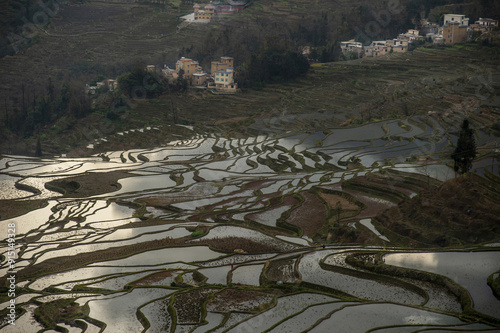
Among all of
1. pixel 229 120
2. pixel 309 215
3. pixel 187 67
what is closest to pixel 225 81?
pixel 187 67

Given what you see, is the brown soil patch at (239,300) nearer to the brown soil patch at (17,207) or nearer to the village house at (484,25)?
the brown soil patch at (17,207)

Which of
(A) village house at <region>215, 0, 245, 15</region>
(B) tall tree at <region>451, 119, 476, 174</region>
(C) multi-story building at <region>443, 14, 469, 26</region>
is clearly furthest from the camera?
(A) village house at <region>215, 0, 245, 15</region>

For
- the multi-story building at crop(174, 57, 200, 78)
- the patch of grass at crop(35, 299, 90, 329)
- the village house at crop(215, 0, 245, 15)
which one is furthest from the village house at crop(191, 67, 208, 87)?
the patch of grass at crop(35, 299, 90, 329)

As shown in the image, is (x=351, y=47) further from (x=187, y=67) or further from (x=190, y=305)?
(x=190, y=305)

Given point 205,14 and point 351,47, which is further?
point 205,14

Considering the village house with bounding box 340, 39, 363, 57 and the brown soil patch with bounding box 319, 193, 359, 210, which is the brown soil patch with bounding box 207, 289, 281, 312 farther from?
the village house with bounding box 340, 39, 363, 57
